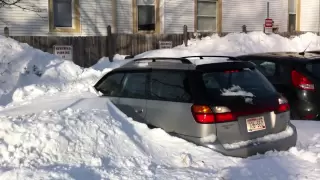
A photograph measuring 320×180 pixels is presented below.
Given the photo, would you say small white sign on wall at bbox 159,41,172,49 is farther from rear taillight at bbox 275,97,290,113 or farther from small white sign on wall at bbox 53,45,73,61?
rear taillight at bbox 275,97,290,113

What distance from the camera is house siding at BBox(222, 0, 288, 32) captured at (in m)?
21.2

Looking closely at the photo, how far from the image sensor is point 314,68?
28.1 ft

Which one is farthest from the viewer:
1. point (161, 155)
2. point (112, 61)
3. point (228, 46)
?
point (228, 46)

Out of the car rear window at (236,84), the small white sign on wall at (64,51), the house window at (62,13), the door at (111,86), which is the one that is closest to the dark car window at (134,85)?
the door at (111,86)

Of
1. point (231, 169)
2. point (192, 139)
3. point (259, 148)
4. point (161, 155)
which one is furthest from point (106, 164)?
point (259, 148)

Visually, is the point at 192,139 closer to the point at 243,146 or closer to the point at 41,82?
the point at 243,146

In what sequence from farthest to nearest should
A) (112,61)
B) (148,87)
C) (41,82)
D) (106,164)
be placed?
(112,61), (41,82), (148,87), (106,164)

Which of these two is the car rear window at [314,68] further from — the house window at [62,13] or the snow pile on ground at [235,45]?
the house window at [62,13]

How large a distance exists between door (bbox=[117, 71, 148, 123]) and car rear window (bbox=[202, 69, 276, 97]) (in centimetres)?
95

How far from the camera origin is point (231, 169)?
5445 millimetres

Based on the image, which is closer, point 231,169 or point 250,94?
point 231,169

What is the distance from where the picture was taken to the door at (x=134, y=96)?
20.6 ft

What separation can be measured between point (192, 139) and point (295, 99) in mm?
3435

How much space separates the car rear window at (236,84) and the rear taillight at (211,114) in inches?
8.7
